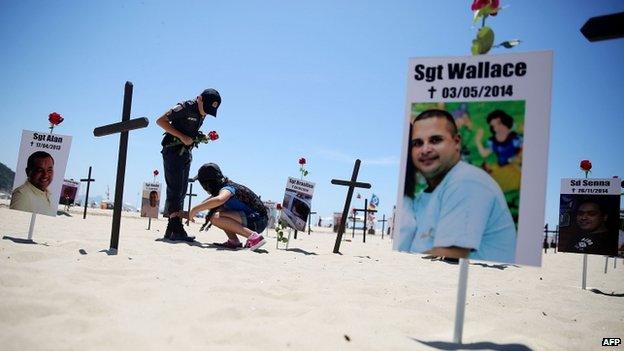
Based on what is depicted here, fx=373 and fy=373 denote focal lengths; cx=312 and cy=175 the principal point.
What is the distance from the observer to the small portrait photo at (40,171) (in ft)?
16.4

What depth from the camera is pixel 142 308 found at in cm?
242

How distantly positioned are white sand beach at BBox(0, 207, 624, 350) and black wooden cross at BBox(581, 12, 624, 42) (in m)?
1.96

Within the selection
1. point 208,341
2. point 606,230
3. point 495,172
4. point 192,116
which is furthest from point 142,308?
point 606,230

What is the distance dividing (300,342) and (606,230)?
20.1ft

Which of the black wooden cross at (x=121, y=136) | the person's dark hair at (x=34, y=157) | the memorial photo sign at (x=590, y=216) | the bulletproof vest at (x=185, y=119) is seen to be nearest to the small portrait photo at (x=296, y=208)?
the bulletproof vest at (x=185, y=119)

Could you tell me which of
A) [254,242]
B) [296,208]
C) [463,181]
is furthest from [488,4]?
[296,208]

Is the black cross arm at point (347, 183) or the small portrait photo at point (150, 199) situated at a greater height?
the black cross arm at point (347, 183)

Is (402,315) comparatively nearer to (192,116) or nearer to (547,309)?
(547,309)

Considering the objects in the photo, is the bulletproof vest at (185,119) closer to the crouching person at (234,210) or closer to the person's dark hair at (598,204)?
the crouching person at (234,210)

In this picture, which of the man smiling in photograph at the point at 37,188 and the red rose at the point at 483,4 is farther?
the man smiling in photograph at the point at 37,188

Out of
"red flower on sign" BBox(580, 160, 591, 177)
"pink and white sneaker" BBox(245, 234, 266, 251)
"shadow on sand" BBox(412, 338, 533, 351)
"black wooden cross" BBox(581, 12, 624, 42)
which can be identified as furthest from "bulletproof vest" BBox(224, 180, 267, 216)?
"red flower on sign" BBox(580, 160, 591, 177)

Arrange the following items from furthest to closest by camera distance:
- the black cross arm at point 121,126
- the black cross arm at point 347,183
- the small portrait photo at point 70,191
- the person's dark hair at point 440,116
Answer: the small portrait photo at point 70,191
the black cross arm at point 347,183
the black cross arm at point 121,126
the person's dark hair at point 440,116

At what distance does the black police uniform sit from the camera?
630 cm

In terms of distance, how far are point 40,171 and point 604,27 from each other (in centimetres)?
617
